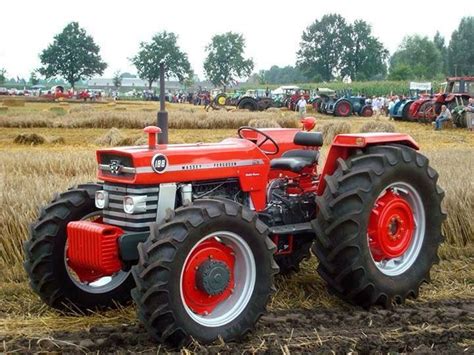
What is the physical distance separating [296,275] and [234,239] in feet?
6.03

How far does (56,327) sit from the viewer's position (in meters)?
4.84

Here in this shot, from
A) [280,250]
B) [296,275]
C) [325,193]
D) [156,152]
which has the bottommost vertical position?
[296,275]

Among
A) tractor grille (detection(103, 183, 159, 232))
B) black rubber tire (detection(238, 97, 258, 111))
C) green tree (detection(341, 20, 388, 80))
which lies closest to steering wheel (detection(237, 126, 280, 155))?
tractor grille (detection(103, 183, 159, 232))

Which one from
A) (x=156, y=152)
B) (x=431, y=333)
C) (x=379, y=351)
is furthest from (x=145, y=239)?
(x=431, y=333)

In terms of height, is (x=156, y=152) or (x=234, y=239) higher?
(x=156, y=152)

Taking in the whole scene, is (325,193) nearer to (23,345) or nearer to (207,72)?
(23,345)

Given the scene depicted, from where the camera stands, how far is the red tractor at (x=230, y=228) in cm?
429

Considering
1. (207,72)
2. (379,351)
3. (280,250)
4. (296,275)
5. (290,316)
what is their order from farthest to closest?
(207,72)
(296,275)
(280,250)
(290,316)
(379,351)

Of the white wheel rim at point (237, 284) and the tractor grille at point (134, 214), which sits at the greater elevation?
the tractor grille at point (134, 214)

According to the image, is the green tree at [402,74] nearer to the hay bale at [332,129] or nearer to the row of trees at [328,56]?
the row of trees at [328,56]

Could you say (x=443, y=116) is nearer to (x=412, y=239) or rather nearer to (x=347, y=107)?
(x=347, y=107)

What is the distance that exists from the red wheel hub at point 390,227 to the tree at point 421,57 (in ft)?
337

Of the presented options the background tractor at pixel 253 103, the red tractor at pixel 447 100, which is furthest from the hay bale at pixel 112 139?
the background tractor at pixel 253 103

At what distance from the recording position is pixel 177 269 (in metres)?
4.16
